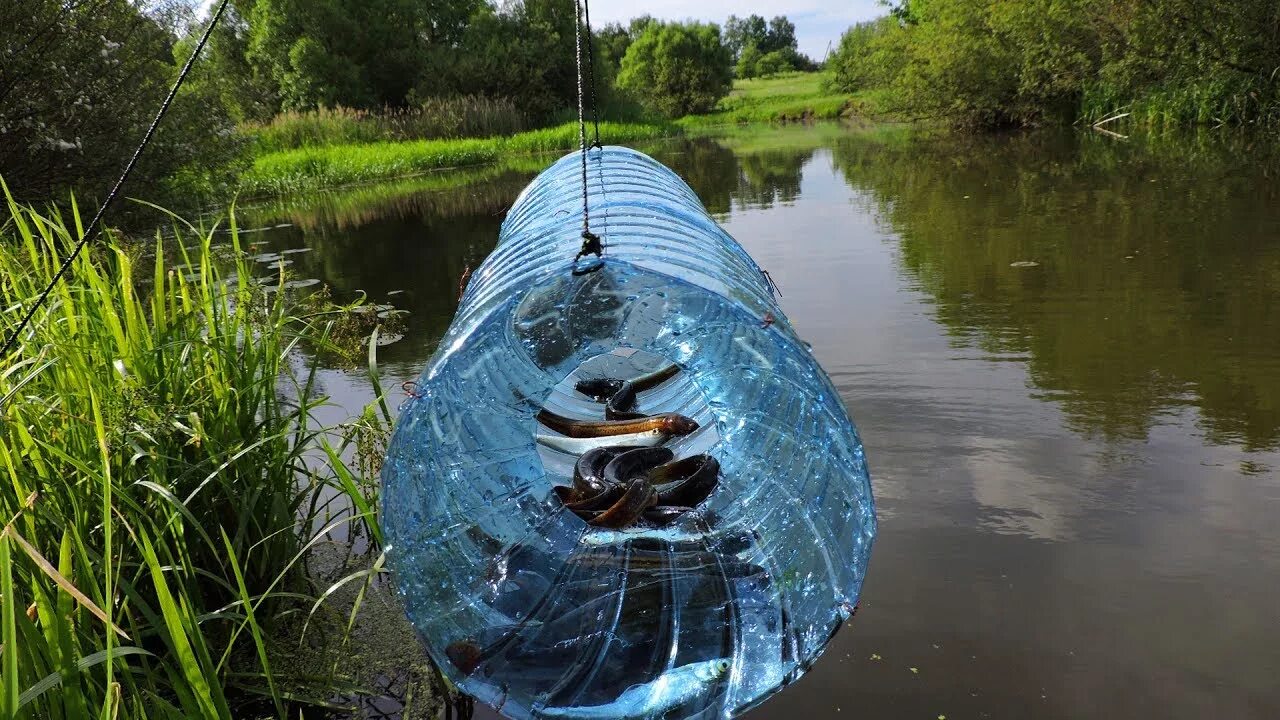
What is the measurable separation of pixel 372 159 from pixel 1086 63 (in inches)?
587

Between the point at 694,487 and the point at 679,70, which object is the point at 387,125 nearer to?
the point at 694,487

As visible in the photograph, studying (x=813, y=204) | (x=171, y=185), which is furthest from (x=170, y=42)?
(x=813, y=204)

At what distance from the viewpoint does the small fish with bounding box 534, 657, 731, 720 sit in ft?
5.53

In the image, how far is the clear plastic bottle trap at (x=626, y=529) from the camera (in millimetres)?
1701

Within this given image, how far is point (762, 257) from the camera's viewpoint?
7.33 m

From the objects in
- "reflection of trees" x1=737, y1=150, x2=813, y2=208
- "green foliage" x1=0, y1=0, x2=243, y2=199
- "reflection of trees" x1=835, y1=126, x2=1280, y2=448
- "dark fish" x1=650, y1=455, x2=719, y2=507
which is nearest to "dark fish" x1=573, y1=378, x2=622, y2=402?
"dark fish" x1=650, y1=455, x2=719, y2=507

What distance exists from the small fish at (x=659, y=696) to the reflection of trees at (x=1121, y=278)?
7.73 feet

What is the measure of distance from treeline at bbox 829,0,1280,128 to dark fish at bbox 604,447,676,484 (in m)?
15.4

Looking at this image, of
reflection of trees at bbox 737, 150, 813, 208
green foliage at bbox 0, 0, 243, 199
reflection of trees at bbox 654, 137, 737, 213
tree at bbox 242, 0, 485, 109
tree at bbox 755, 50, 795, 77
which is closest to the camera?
green foliage at bbox 0, 0, 243, 199

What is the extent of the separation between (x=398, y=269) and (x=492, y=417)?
6065 millimetres

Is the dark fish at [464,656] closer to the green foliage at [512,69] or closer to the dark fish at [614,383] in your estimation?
the dark fish at [614,383]

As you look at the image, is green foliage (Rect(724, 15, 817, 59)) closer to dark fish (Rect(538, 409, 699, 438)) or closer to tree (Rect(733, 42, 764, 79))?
tree (Rect(733, 42, 764, 79))

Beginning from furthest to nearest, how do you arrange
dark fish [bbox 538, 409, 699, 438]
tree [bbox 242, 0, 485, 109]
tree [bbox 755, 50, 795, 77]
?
tree [bbox 755, 50, 795, 77], tree [bbox 242, 0, 485, 109], dark fish [bbox 538, 409, 699, 438]

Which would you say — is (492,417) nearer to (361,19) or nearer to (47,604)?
(47,604)
